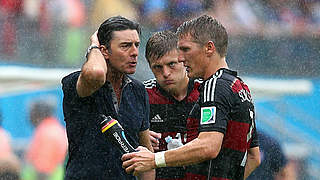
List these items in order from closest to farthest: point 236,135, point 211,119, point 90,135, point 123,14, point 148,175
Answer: point 211,119 < point 236,135 < point 90,135 < point 148,175 < point 123,14

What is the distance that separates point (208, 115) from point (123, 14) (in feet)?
11.7

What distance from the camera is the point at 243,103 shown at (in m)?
3.92

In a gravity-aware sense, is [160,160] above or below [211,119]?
below

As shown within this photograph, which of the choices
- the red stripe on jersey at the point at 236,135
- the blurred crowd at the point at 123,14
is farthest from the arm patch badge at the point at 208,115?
the blurred crowd at the point at 123,14

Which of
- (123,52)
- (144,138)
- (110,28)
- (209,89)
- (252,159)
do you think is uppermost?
(110,28)

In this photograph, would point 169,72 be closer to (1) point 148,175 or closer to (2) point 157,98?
(2) point 157,98

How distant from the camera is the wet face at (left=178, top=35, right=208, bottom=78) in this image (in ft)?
13.4

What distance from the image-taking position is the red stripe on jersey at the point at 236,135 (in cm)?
391

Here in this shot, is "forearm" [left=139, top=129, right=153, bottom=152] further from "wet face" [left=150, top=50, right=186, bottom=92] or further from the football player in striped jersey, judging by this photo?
"wet face" [left=150, top=50, right=186, bottom=92]

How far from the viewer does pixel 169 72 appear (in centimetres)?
515

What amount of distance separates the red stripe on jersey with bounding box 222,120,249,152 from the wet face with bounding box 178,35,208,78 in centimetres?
37

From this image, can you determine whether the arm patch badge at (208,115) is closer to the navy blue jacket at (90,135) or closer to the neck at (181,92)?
the navy blue jacket at (90,135)

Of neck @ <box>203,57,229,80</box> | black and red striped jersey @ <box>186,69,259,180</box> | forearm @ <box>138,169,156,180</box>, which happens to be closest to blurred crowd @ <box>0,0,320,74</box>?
forearm @ <box>138,169,156,180</box>

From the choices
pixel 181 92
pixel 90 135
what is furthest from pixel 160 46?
pixel 90 135
